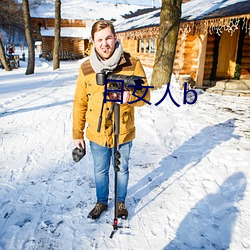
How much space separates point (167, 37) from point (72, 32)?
26711mm

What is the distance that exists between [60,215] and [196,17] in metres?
9.18

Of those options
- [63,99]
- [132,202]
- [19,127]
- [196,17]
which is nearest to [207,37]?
[196,17]

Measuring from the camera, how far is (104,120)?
209cm

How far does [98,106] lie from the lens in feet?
6.83

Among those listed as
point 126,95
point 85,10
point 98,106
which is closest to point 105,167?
point 98,106

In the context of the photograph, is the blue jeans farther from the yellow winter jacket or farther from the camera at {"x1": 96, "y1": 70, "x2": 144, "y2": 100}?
the camera at {"x1": 96, "y1": 70, "x2": 144, "y2": 100}

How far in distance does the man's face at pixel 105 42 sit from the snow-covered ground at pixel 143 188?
175cm

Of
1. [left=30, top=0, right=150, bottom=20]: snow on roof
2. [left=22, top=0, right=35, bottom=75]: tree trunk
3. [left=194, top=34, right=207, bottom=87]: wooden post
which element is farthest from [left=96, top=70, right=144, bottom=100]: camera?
[left=30, top=0, right=150, bottom=20]: snow on roof

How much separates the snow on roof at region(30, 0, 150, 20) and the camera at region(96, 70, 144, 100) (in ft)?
113

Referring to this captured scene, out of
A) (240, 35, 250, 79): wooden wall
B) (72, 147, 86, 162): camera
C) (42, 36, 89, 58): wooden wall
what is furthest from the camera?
(42, 36, 89, 58): wooden wall

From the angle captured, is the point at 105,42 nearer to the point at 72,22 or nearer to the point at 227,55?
the point at 227,55

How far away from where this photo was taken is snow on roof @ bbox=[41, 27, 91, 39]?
29.5 m

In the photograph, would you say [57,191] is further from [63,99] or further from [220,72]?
[220,72]

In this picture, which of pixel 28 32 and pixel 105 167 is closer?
pixel 105 167
